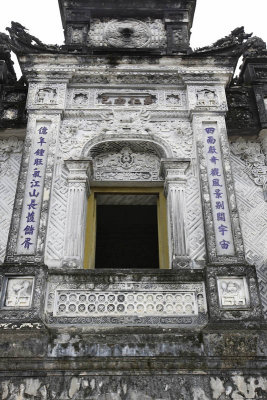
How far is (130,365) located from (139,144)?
3790mm

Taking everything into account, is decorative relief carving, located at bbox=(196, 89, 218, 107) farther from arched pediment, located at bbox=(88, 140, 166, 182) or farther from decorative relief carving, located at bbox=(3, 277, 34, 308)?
decorative relief carving, located at bbox=(3, 277, 34, 308)

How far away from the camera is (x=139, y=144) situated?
8.23 meters

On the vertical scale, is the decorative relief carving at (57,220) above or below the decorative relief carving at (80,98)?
below

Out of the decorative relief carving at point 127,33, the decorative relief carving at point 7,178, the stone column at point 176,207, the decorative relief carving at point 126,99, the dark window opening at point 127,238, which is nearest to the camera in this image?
the stone column at point 176,207

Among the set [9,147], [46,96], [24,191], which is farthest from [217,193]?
[9,147]

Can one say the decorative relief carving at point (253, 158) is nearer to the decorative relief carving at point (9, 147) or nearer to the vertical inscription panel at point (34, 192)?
the vertical inscription panel at point (34, 192)

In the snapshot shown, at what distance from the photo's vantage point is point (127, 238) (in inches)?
475

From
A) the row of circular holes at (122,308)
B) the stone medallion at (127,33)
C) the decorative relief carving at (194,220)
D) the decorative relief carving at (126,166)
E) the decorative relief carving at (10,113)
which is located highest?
the stone medallion at (127,33)

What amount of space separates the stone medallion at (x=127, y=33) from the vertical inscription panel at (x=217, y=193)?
3.19m

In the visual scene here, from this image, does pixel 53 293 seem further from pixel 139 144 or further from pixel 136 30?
pixel 136 30

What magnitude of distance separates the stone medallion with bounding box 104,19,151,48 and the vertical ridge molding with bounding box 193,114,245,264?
9.74 feet

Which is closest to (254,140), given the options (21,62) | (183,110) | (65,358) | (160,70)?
(183,110)

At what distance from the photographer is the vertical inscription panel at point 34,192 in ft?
22.2

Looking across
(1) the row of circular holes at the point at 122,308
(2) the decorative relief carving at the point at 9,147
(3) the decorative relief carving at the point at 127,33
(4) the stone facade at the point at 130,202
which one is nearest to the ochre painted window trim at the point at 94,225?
(4) the stone facade at the point at 130,202
